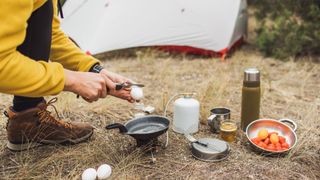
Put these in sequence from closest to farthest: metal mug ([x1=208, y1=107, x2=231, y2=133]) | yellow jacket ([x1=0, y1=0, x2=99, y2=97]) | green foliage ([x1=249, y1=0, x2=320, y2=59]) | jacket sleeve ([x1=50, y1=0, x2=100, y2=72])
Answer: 1. yellow jacket ([x1=0, y1=0, x2=99, y2=97])
2. jacket sleeve ([x1=50, y1=0, x2=100, y2=72])
3. metal mug ([x1=208, y1=107, x2=231, y2=133])
4. green foliage ([x1=249, y1=0, x2=320, y2=59])

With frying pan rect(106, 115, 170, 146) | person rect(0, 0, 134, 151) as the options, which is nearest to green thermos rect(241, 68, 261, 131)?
frying pan rect(106, 115, 170, 146)

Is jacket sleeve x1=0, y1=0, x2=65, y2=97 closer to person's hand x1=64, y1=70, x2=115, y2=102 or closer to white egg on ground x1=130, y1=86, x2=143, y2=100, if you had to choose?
person's hand x1=64, y1=70, x2=115, y2=102

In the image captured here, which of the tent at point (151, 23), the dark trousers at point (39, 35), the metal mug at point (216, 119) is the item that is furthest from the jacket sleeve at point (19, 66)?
the tent at point (151, 23)

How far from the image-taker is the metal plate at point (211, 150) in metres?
1.64

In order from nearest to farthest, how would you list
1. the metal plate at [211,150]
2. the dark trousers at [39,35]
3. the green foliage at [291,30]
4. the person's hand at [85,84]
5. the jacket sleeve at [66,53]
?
the person's hand at [85,84]
the dark trousers at [39,35]
the metal plate at [211,150]
the jacket sleeve at [66,53]
the green foliage at [291,30]

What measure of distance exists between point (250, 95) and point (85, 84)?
796 millimetres

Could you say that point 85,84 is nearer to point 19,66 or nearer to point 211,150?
point 19,66

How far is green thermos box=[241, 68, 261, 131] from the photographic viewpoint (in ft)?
6.07

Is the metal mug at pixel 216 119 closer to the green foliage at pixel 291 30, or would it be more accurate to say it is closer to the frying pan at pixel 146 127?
the frying pan at pixel 146 127

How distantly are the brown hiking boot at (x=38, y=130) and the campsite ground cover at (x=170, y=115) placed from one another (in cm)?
4

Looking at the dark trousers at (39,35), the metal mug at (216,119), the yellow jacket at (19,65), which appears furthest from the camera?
the metal mug at (216,119)

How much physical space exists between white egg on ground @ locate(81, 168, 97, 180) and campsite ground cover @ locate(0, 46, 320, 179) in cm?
5

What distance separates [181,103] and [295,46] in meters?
1.65

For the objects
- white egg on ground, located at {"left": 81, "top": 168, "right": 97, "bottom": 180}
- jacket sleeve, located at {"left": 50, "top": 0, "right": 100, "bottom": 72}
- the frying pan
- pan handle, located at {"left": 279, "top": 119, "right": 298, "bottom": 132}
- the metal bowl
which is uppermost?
jacket sleeve, located at {"left": 50, "top": 0, "right": 100, "bottom": 72}
